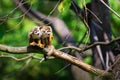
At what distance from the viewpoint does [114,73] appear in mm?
4727

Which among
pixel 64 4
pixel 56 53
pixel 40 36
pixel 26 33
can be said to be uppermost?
pixel 64 4

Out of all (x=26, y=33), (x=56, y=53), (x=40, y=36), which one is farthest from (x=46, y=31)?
(x=26, y=33)

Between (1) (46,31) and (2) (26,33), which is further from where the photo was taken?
(2) (26,33)

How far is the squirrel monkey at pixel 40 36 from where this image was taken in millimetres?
4248

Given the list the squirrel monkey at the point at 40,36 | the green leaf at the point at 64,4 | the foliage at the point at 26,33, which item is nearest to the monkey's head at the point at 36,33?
the squirrel monkey at the point at 40,36

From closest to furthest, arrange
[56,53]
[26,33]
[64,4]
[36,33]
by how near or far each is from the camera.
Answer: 1. [64,4]
2. [36,33]
3. [56,53]
4. [26,33]

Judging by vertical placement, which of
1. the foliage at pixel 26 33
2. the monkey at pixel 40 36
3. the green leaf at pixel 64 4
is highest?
the green leaf at pixel 64 4

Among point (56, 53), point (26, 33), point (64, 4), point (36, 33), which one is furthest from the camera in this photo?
point (26, 33)

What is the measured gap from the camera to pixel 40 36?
4.28m

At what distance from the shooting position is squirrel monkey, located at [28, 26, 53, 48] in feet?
13.9

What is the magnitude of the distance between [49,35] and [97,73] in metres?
0.62

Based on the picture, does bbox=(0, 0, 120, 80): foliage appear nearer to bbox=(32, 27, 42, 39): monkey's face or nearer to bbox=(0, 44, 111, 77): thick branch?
bbox=(0, 44, 111, 77): thick branch

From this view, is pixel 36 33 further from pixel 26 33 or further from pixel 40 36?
pixel 26 33

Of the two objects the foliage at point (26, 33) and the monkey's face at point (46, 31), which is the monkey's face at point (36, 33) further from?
the foliage at point (26, 33)
